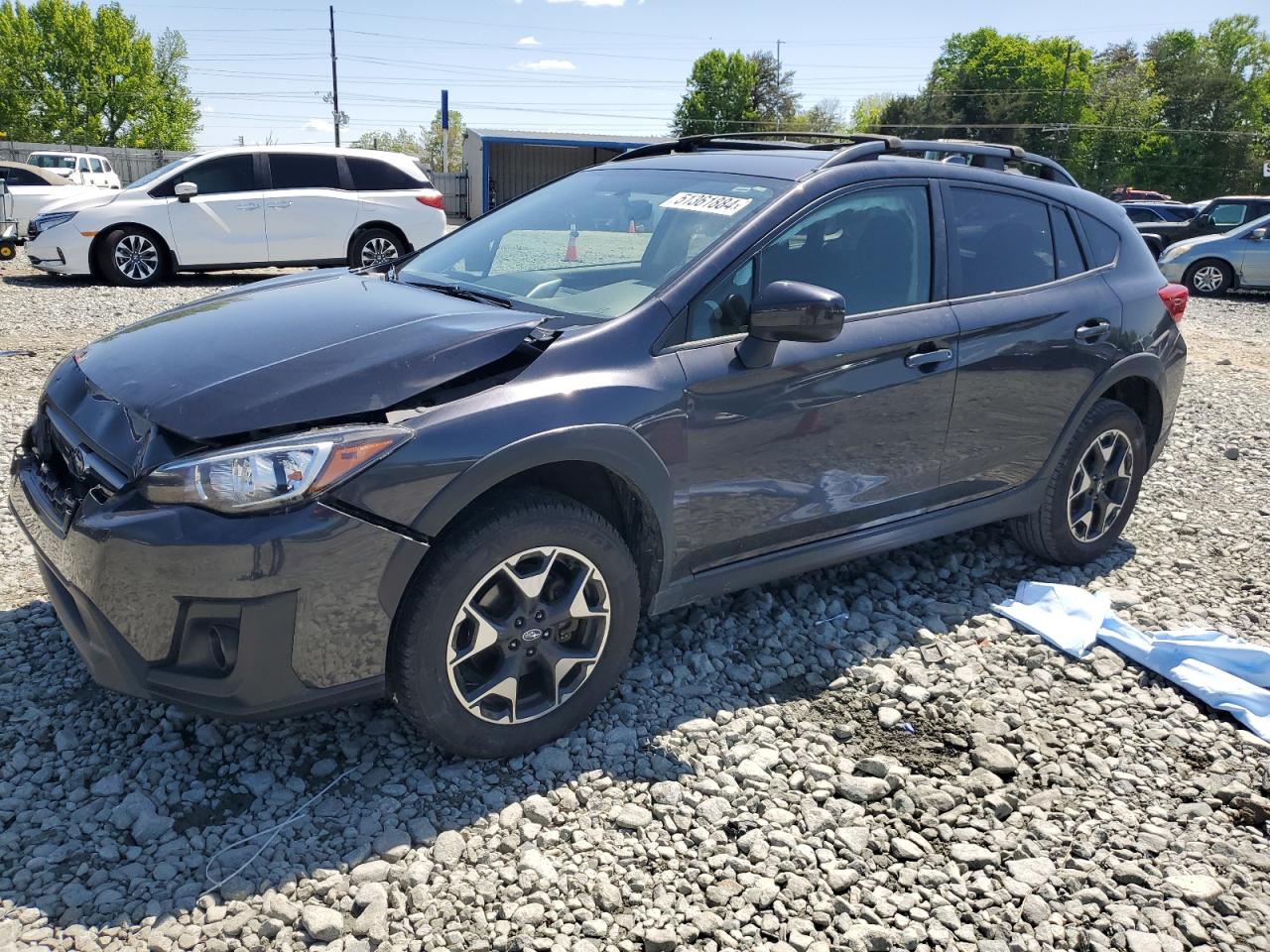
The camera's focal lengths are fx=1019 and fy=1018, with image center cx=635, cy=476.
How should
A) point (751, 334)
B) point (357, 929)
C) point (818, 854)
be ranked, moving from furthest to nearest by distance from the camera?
point (751, 334) < point (818, 854) < point (357, 929)

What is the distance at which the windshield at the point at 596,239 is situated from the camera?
11.2 ft

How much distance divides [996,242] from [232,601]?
3.22m

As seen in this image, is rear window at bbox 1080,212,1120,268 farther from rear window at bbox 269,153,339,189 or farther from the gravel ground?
rear window at bbox 269,153,339,189

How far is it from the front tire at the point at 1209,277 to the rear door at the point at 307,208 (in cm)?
1423

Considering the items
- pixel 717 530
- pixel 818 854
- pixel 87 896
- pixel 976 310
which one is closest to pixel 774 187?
pixel 976 310

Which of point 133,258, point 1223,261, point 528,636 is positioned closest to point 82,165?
point 133,258

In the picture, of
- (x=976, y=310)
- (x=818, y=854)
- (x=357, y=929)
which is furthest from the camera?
(x=976, y=310)

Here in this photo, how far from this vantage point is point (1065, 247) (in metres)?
4.43

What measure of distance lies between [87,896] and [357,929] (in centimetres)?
67

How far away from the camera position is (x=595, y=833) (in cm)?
277

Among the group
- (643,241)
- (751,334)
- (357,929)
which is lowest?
(357,929)

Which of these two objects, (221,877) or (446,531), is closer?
(221,877)

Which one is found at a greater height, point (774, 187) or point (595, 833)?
point (774, 187)

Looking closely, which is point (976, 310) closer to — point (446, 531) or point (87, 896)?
point (446, 531)
